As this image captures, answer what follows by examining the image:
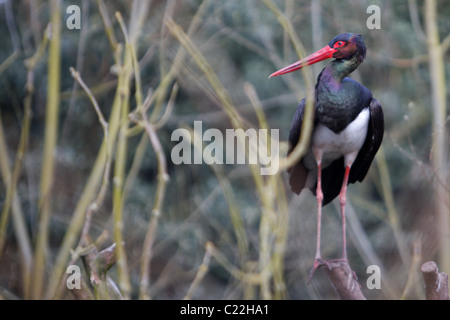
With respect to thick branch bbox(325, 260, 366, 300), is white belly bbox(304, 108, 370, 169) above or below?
above

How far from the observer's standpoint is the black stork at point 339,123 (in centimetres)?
283

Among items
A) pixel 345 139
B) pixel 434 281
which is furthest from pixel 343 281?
pixel 345 139

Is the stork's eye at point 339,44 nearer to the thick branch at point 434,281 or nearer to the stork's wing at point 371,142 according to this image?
the stork's wing at point 371,142

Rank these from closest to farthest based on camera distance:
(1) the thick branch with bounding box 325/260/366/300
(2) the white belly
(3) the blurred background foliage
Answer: (1) the thick branch with bounding box 325/260/366/300 < (2) the white belly < (3) the blurred background foliage

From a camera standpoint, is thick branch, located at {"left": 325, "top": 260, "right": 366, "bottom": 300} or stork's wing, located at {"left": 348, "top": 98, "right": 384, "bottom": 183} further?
stork's wing, located at {"left": 348, "top": 98, "right": 384, "bottom": 183}

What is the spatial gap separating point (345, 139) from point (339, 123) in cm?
Result: 11

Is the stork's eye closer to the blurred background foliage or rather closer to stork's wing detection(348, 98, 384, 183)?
stork's wing detection(348, 98, 384, 183)

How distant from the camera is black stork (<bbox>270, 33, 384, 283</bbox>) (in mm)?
2828

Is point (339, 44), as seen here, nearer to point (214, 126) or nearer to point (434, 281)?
point (434, 281)

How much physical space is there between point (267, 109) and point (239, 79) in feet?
1.13

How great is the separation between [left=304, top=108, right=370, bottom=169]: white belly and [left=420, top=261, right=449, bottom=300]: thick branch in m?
0.76

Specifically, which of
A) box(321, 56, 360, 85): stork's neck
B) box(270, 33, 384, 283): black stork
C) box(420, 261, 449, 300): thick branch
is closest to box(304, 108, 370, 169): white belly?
box(270, 33, 384, 283): black stork
